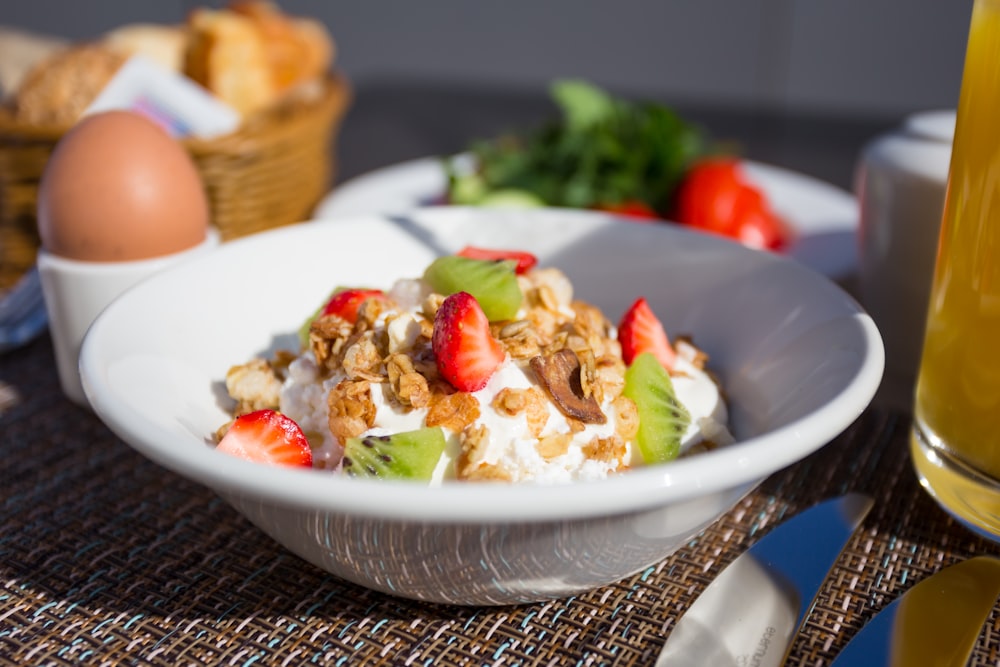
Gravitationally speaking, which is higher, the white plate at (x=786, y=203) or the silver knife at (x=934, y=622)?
the silver knife at (x=934, y=622)

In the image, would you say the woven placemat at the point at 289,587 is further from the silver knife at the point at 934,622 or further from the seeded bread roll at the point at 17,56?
the seeded bread roll at the point at 17,56

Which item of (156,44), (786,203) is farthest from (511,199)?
(156,44)

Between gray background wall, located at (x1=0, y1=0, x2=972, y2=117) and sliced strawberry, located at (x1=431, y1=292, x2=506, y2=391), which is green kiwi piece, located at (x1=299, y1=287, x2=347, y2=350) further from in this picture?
gray background wall, located at (x1=0, y1=0, x2=972, y2=117)

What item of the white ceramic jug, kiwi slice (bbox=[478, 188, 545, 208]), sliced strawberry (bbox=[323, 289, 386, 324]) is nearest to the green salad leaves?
kiwi slice (bbox=[478, 188, 545, 208])

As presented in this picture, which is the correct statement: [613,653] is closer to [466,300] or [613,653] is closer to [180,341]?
[466,300]

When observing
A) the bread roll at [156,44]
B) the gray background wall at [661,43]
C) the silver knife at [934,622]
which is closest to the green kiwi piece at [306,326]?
the silver knife at [934,622]

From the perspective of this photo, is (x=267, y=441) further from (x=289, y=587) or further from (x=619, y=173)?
(x=619, y=173)

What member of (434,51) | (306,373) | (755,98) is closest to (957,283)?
(306,373)
